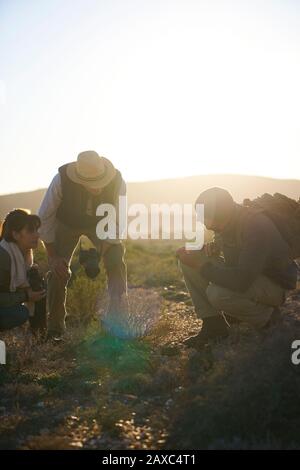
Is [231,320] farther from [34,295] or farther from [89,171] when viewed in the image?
[89,171]

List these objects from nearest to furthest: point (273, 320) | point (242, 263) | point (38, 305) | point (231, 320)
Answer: point (242, 263)
point (273, 320)
point (231, 320)
point (38, 305)

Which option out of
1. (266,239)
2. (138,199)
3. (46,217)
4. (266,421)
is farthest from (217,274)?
(138,199)

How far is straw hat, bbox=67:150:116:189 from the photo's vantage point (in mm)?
6340

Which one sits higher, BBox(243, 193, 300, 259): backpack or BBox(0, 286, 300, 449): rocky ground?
BBox(243, 193, 300, 259): backpack

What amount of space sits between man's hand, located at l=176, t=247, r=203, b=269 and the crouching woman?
1342 millimetres

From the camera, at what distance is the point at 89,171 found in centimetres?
634

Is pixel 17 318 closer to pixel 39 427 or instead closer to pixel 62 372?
pixel 62 372

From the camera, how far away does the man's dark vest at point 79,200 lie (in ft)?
21.3

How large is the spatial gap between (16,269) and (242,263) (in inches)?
81.1

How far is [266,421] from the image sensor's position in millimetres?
3781
